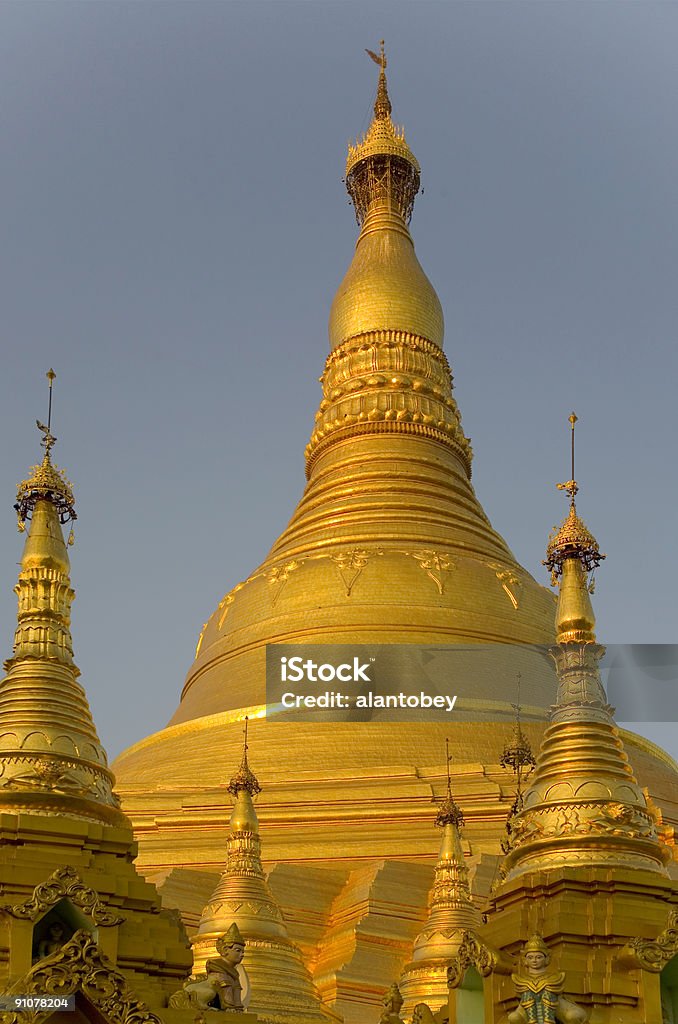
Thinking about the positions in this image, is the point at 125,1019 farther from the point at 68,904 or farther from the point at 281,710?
the point at 281,710

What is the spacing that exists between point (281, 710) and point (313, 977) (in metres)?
8.30

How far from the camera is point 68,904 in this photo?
17.3 metres

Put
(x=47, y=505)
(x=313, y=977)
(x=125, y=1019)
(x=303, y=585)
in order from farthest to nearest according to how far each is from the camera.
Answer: (x=303, y=585) < (x=313, y=977) < (x=47, y=505) < (x=125, y=1019)

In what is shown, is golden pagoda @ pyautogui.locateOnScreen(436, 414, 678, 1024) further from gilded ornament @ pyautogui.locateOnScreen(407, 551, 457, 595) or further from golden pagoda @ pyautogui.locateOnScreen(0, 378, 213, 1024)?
gilded ornament @ pyautogui.locateOnScreen(407, 551, 457, 595)

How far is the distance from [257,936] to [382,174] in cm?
2617

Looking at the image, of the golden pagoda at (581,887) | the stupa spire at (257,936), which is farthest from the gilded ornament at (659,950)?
the stupa spire at (257,936)

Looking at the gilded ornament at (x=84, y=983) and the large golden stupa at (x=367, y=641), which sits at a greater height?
the large golden stupa at (x=367, y=641)

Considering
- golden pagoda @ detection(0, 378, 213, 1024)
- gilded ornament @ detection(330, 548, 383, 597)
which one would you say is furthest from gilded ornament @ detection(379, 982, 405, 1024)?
gilded ornament @ detection(330, 548, 383, 597)

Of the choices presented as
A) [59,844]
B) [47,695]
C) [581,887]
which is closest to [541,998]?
[581,887]

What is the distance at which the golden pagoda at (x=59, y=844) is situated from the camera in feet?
53.6

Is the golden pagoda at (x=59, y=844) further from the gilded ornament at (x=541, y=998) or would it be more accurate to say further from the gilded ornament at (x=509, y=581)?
the gilded ornament at (x=509, y=581)

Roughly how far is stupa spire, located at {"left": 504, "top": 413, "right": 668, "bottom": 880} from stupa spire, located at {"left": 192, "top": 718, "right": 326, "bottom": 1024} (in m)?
5.14

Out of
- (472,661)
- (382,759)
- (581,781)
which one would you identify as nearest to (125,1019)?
(581,781)

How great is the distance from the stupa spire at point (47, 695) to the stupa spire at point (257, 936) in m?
5.61
